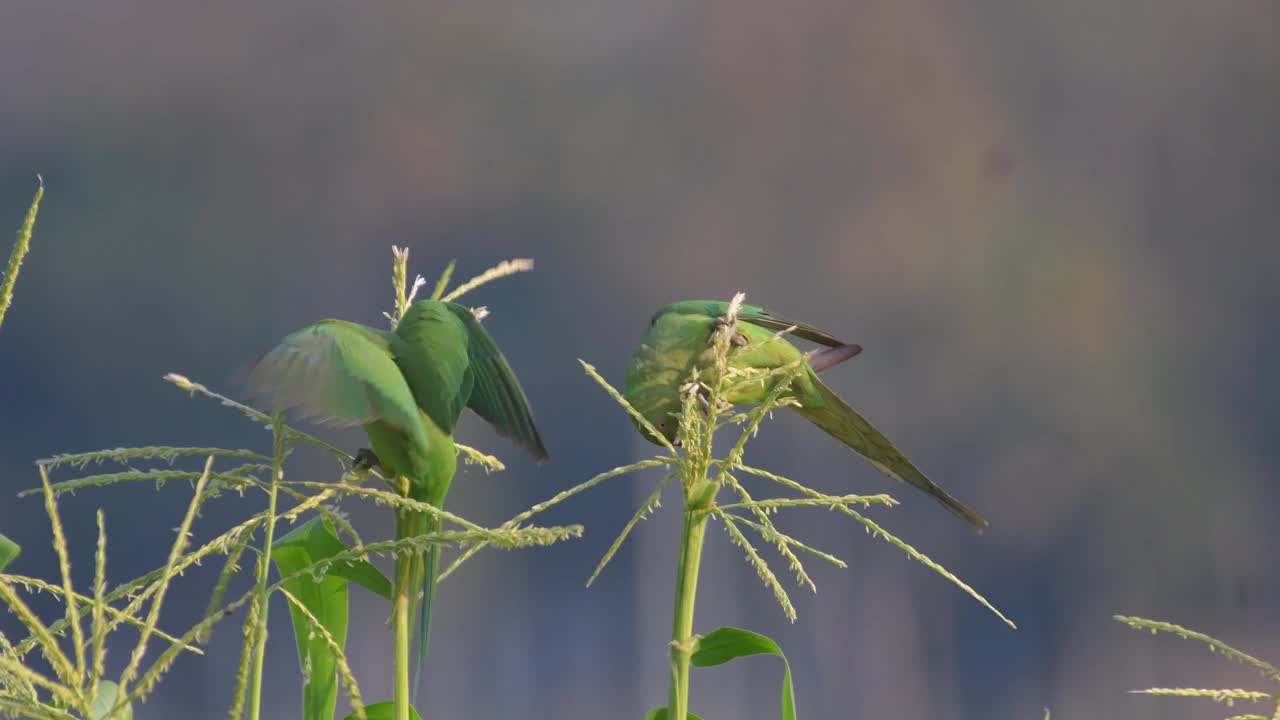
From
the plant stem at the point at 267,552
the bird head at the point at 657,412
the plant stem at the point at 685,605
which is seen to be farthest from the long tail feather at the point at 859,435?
the plant stem at the point at 267,552

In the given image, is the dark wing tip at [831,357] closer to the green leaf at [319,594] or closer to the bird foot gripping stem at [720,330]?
the bird foot gripping stem at [720,330]

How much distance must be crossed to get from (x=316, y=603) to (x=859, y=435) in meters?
0.33

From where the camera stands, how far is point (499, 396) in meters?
0.49

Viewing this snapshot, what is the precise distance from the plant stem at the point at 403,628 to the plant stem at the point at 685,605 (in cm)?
11

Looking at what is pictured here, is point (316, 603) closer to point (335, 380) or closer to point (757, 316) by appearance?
point (335, 380)

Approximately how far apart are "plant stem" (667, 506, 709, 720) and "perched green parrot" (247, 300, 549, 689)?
8 cm

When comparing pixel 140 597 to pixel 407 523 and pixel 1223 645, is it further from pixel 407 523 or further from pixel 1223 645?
pixel 1223 645

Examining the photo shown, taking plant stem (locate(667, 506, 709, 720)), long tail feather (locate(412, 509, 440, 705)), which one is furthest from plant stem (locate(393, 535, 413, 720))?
plant stem (locate(667, 506, 709, 720))

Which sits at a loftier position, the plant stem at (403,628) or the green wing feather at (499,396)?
the green wing feather at (499,396)

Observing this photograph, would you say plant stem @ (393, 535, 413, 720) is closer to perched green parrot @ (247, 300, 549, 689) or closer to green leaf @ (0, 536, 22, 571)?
perched green parrot @ (247, 300, 549, 689)

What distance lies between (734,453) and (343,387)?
0.15m

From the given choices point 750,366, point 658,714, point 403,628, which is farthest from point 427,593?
point 750,366

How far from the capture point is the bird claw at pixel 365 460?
46 cm

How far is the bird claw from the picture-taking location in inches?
18.3
